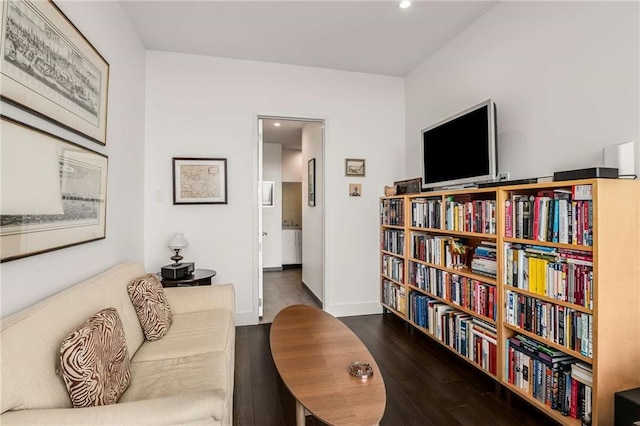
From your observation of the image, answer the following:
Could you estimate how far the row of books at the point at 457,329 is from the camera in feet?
7.27

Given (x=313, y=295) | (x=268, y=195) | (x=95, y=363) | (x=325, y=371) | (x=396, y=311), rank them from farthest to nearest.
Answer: (x=268, y=195)
(x=313, y=295)
(x=396, y=311)
(x=325, y=371)
(x=95, y=363)

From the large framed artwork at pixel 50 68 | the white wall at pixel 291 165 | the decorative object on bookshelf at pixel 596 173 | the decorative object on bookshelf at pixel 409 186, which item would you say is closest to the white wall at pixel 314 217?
the decorative object on bookshelf at pixel 409 186

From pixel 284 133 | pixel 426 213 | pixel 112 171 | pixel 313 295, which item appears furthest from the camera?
pixel 284 133

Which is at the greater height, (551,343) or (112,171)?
(112,171)

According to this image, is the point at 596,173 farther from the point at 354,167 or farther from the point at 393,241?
the point at 354,167

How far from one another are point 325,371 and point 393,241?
7.02ft

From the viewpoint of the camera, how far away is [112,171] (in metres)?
2.43

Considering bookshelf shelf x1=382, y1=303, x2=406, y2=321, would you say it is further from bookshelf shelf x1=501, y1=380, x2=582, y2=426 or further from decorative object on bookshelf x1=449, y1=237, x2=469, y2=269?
bookshelf shelf x1=501, y1=380, x2=582, y2=426

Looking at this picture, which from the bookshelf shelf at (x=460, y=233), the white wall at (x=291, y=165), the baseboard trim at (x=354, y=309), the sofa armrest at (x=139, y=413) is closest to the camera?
the sofa armrest at (x=139, y=413)

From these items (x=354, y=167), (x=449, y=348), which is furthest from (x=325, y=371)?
(x=354, y=167)

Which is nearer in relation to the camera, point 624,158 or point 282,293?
point 624,158

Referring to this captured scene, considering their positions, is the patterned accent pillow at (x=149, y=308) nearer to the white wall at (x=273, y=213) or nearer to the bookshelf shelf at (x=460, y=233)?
the bookshelf shelf at (x=460, y=233)

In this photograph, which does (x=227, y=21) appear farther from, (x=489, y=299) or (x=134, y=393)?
(x=489, y=299)

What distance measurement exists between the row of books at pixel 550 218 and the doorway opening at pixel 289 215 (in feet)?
7.35
